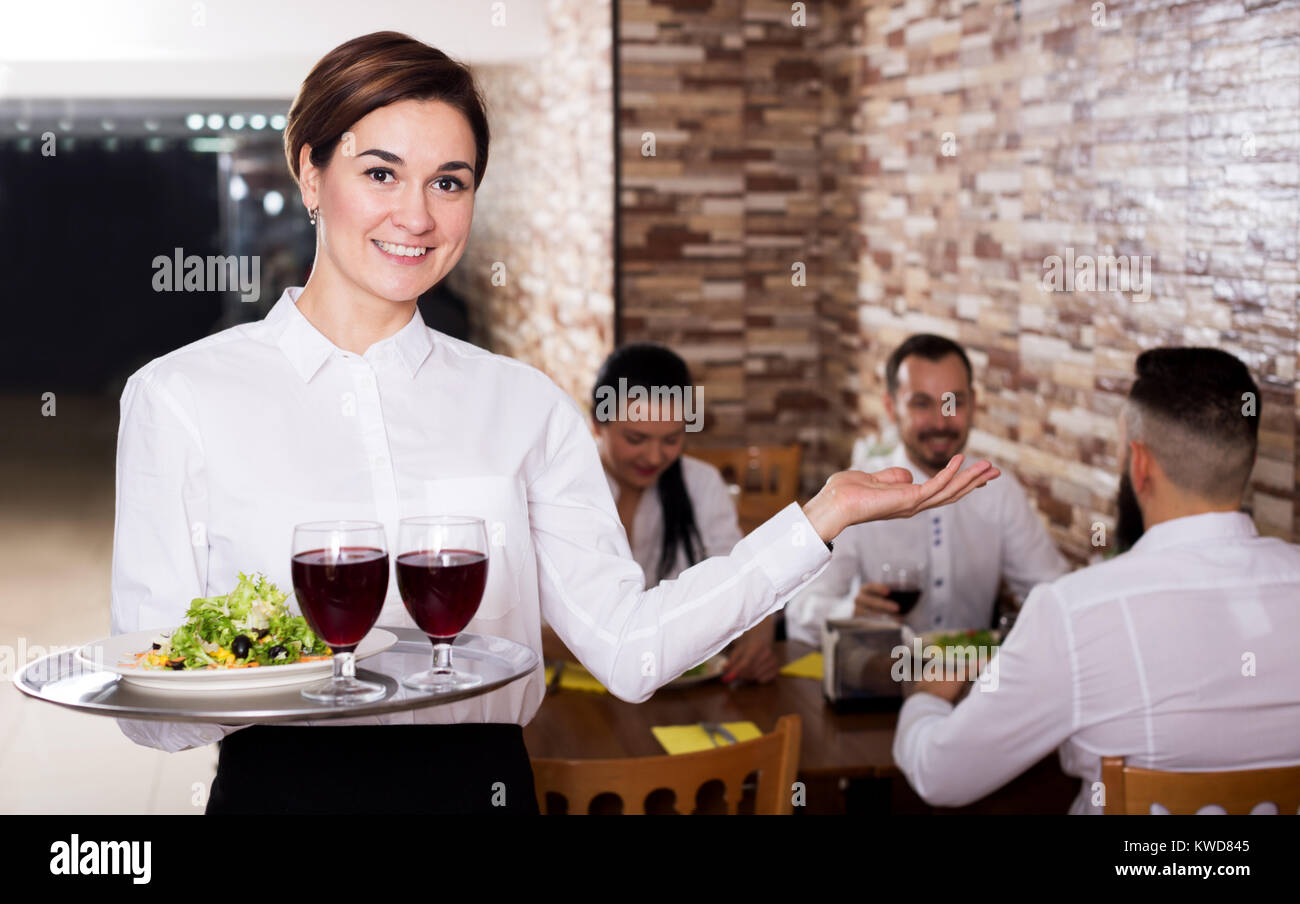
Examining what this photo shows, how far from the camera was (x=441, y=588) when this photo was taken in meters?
1.17

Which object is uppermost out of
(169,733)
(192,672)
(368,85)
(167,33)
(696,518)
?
(167,33)

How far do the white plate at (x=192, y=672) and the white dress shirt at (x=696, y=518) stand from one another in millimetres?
2220

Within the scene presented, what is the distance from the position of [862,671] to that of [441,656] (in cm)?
139

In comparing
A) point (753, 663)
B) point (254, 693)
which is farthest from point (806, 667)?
point (254, 693)

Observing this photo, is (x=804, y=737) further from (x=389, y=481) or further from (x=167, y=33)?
(x=167, y=33)

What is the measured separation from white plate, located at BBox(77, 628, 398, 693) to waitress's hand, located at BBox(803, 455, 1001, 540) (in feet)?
1.40

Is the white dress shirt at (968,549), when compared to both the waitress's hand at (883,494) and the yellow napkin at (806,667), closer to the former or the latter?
the yellow napkin at (806,667)

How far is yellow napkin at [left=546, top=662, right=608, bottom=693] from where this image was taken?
2.58 meters

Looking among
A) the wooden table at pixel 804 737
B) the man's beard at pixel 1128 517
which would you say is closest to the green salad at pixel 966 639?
the wooden table at pixel 804 737

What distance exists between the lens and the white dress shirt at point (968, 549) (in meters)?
3.32

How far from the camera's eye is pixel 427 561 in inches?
46.3

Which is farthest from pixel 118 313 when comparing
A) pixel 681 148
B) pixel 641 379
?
pixel 641 379
